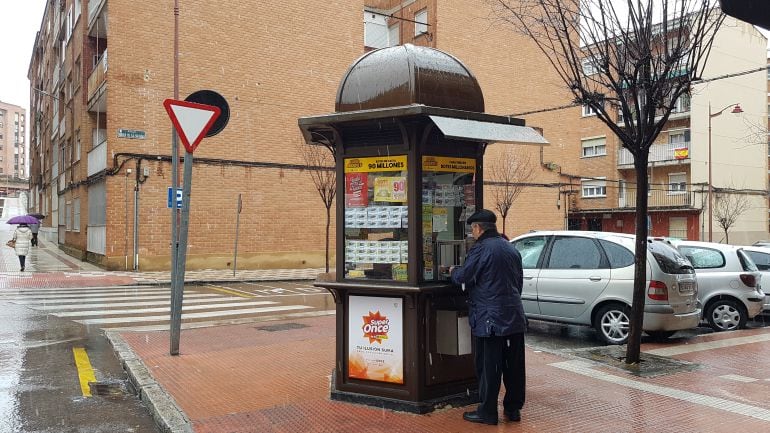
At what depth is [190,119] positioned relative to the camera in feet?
24.4

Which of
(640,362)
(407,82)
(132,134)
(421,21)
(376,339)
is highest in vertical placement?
(421,21)

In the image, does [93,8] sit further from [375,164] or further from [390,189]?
[390,189]

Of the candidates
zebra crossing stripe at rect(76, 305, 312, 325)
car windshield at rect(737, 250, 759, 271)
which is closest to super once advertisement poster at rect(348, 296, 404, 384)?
zebra crossing stripe at rect(76, 305, 312, 325)

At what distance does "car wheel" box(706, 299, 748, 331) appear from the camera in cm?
1050

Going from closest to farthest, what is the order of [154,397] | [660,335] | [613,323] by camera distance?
[154,397], [613,323], [660,335]

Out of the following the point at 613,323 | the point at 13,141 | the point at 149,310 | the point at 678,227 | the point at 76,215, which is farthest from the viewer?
the point at 13,141

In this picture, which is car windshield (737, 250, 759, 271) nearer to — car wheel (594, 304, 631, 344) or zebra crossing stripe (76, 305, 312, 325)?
car wheel (594, 304, 631, 344)

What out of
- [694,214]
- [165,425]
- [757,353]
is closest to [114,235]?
[165,425]

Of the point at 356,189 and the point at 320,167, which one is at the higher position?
the point at 320,167

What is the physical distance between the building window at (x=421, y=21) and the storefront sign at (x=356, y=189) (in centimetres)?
2541

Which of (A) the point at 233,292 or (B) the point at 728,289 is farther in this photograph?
(A) the point at 233,292

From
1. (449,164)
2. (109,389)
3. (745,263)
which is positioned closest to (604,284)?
(745,263)

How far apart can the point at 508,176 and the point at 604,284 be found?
21.2 m

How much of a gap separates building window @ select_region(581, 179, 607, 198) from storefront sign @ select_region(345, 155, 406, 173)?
120ft
